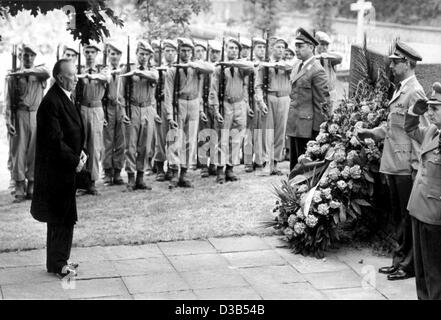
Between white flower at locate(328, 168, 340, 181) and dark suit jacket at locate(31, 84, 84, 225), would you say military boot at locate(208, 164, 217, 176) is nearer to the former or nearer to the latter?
white flower at locate(328, 168, 340, 181)

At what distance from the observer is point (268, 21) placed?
70.0 feet

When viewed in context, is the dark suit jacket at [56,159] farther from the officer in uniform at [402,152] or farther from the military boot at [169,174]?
the military boot at [169,174]

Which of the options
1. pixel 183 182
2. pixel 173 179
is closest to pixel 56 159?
pixel 183 182

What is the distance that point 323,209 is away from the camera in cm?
781

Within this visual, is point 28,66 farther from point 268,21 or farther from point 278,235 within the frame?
point 268,21

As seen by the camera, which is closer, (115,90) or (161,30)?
(115,90)

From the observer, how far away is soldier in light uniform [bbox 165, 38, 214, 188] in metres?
11.0

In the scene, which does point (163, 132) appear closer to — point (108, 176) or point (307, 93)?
point (108, 176)

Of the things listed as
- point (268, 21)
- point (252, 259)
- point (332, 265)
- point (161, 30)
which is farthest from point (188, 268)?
point (268, 21)

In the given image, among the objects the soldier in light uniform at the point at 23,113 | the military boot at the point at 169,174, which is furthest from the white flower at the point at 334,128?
the soldier in light uniform at the point at 23,113

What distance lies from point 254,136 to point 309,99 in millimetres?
2455

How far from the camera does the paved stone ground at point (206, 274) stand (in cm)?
686

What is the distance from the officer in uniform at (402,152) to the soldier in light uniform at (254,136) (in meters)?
4.60

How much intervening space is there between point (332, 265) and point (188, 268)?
4.35 feet
